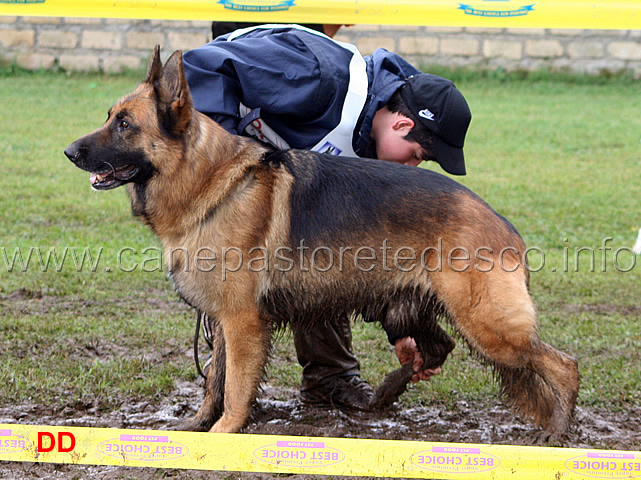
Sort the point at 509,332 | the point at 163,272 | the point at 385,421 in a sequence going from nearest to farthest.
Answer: the point at 509,332, the point at 385,421, the point at 163,272

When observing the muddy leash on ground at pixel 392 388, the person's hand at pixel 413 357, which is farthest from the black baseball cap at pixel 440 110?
the muddy leash on ground at pixel 392 388

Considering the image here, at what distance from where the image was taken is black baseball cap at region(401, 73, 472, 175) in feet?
11.6

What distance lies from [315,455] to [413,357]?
4.16 feet

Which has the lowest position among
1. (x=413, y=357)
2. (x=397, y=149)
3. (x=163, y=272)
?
(x=163, y=272)

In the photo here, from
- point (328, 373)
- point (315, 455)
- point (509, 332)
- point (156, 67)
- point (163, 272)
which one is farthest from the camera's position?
point (163, 272)

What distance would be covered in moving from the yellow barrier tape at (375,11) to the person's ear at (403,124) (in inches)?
21.8

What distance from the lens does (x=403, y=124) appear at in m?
3.62

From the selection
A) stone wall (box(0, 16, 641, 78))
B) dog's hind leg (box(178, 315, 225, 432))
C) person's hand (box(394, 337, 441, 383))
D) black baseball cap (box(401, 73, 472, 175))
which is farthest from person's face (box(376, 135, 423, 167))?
stone wall (box(0, 16, 641, 78))

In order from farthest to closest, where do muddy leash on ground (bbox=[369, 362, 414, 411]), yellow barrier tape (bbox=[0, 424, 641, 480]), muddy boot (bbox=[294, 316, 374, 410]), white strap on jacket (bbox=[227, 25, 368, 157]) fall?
muddy boot (bbox=[294, 316, 374, 410]), muddy leash on ground (bbox=[369, 362, 414, 411]), white strap on jacket (bbox=[227, 25, 368, 157]), yellow barrier tape (bbox=[0, 424, 641, 480])

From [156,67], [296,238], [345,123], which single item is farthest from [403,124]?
[156,67]

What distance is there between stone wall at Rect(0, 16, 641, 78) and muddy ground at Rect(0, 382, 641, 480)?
10.8 meters

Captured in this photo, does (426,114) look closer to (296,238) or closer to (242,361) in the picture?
(296,238)

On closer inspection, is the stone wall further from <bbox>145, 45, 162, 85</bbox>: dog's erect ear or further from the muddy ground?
<bbox>145, 45, 162, 85</bbox>: dog's erect ear

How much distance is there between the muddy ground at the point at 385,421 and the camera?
3.61 m
